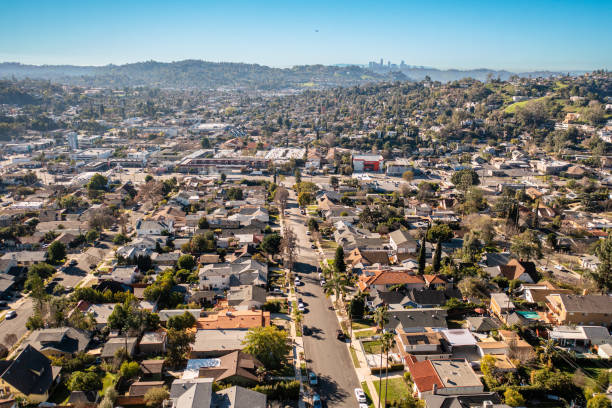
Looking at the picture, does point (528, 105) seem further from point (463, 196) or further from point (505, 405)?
point (505, 405)

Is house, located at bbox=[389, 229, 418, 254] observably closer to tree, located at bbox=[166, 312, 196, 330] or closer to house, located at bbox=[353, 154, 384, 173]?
tree, located at bbox=[166, 312, 196, 330]

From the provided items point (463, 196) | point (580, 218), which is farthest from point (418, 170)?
point (580, 218)

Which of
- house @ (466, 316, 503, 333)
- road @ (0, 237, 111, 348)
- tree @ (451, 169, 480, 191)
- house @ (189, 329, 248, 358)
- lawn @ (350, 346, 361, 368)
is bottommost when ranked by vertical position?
road @ (0, 237, 111, 348)

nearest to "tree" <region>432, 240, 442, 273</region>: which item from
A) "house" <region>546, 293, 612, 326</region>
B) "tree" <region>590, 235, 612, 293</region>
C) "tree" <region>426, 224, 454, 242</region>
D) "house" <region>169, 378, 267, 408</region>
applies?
"tree" <region>426, 224, 454, 242</region>

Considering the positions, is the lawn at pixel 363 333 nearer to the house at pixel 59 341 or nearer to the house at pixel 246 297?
the house at pixel 246 297

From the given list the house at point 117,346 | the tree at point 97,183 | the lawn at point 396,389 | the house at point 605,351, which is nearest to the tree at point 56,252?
the house at point 117,346

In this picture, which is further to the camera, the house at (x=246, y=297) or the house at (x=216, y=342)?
the house at (x=246, y=297)

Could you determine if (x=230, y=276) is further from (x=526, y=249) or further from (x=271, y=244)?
(x=526, y=249)
